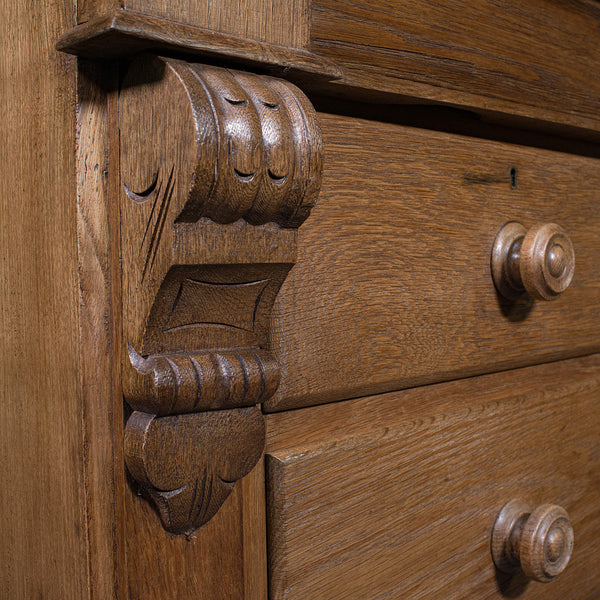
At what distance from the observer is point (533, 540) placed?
0.50 meters

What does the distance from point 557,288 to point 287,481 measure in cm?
24

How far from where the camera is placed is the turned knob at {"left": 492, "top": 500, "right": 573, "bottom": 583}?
1.65 ft

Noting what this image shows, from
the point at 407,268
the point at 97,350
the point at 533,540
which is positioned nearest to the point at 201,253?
the point at 97,350

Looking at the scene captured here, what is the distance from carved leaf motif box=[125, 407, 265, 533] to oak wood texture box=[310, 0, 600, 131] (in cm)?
19

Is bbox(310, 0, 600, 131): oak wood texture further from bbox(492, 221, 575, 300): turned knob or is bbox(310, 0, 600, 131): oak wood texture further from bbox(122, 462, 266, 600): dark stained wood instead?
bbox(122, 462, 266, 600): dark stained wood

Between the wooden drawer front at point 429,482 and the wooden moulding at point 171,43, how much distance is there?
0.19 meters

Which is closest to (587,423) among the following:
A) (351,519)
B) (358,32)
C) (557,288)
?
(557,288)

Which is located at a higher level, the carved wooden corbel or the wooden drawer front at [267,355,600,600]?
the carved wooden corbel

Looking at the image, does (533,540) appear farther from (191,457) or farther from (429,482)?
(191,457)

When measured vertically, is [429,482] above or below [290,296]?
below

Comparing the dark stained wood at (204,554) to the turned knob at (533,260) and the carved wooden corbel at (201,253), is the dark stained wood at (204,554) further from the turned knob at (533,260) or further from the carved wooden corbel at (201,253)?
the turned knob at (533,260)

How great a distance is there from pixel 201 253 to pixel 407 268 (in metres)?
0.18

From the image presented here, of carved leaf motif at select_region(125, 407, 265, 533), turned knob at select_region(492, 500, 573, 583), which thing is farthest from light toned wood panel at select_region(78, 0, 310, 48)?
turned knob at select_region(492, 500, 573, 583)

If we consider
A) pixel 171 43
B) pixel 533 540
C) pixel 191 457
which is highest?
pixel 171 43
